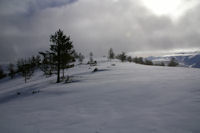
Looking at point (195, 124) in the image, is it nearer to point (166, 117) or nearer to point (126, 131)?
point (166, 117)

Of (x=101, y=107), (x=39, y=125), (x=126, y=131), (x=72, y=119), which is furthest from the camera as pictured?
(x=101, y=107)

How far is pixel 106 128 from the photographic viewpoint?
3.62m

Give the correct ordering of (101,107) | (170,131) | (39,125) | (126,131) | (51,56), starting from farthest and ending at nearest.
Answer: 1. (51,56)
2. (101,107)
3. (39,125)
4. (126,131)
5. (170,131)

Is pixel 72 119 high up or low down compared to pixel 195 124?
down

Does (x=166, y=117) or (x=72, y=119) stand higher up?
(x=166, y=117)

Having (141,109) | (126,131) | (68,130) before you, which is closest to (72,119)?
(68,130)

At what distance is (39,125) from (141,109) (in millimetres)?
A: 4631

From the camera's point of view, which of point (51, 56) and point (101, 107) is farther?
point (51, 56)

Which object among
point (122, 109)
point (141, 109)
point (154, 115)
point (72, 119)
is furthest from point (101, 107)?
point (154, 115)

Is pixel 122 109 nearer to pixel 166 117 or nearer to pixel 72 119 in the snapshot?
pixel 166 117

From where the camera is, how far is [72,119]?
447cm

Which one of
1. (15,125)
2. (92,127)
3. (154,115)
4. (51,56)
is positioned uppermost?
(51,56)

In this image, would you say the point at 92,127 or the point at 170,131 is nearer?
the point at 170,131

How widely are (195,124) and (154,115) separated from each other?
48.7 inches
